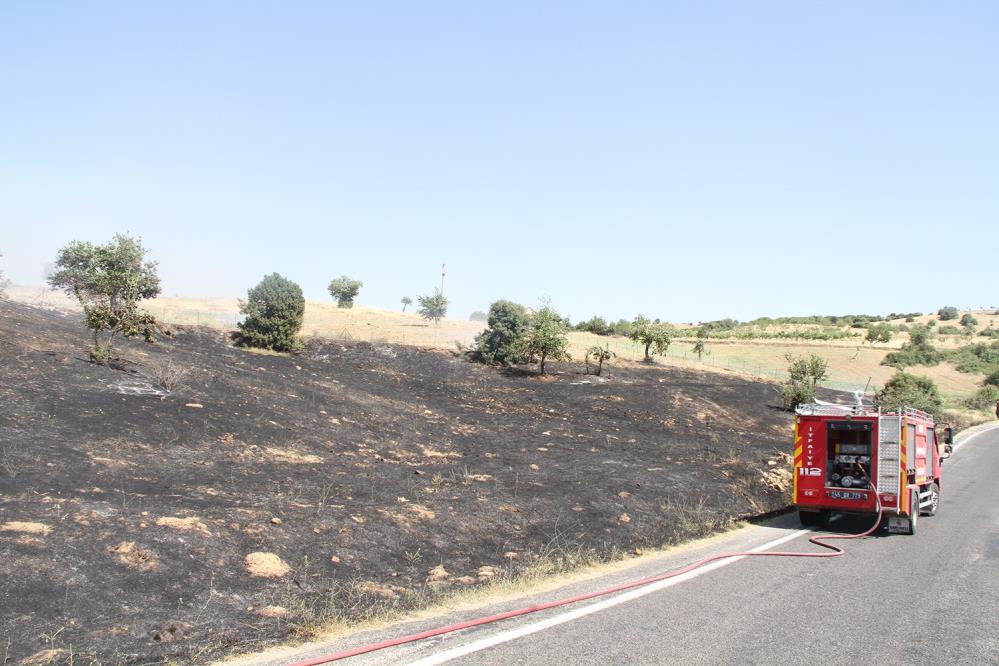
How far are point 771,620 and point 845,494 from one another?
6.69 meters

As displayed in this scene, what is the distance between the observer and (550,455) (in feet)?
57.5

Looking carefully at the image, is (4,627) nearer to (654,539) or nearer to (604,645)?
(604,645)

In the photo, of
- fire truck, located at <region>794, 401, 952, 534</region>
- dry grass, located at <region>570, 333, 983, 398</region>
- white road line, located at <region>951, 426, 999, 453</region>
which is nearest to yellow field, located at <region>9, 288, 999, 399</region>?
dry grass, located at <region>570, 333, 983, 398</region>

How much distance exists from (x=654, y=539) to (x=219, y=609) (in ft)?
22.4

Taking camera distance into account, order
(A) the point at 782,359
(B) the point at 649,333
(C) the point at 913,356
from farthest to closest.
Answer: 1. (C) the point at 913,356
2. (A) the point at 782,359
3. (B) the point at 649,333

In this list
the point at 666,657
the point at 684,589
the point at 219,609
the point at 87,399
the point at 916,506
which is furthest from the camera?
the point at 87,399

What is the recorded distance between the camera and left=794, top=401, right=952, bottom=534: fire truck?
12.0 meters

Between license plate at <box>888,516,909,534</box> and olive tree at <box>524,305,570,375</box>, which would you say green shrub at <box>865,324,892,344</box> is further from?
license plate at <box>888,516,909,534</box>

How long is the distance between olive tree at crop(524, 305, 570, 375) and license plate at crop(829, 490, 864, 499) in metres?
25.2

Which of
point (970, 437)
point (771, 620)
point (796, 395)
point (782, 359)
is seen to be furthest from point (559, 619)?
point (782, 359)

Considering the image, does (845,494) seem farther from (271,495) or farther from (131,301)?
(131,301)

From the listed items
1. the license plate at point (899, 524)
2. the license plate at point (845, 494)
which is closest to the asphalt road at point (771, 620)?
the license plate at point (899, 524)

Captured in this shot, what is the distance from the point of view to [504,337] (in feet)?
131

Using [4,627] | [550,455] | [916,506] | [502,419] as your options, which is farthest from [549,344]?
[4,627]
